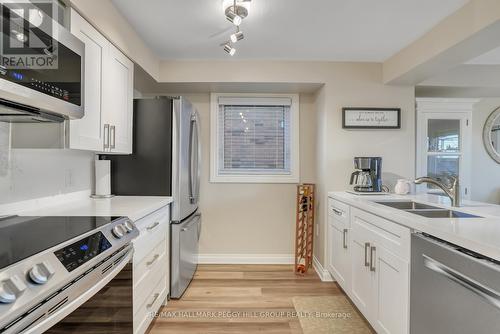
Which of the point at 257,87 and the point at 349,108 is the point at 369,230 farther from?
the point at 257,87

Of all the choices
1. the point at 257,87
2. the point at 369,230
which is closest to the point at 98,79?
the point at 257,87

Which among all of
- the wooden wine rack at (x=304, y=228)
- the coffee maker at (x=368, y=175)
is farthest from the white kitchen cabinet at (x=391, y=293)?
the wooden wine rack at (x=304, y=228)

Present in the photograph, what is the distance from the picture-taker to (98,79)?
188 cm

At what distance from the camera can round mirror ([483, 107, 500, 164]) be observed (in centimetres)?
383

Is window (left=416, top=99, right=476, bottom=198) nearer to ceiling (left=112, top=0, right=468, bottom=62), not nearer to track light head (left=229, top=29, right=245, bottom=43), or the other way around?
ceiling (left=112, top=0, right=468, bottom=62)

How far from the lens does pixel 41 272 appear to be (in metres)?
0.86

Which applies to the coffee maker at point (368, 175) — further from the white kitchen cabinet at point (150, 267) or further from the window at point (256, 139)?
the white kitchen cabinet at point (150, 267)

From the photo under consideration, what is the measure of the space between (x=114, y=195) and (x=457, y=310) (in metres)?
2.45

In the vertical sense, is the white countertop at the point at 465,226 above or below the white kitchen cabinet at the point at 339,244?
above

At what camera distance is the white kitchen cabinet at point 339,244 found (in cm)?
244

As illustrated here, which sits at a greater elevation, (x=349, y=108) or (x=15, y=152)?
(x=349, y=108)

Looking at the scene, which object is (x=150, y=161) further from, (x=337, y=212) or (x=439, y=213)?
(x=439, y=213)

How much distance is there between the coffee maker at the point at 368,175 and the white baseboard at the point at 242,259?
4.19ft

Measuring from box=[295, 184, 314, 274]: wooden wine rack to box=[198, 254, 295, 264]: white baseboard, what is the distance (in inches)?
8.7
